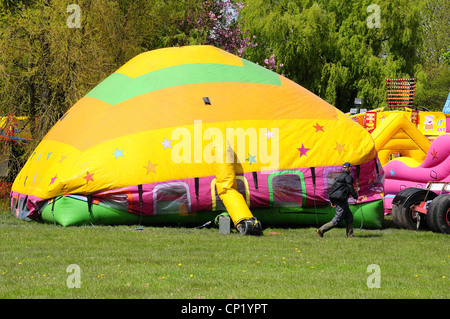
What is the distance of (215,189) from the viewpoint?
13570 millimetres

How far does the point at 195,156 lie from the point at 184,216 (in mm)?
1183

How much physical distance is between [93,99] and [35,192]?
7.71ft

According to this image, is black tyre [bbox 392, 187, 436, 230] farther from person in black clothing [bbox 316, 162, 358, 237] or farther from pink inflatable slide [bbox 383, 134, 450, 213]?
person in black clothing [bbox 316, 162, 358, 237]

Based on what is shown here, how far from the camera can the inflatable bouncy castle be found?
1336 centimetres

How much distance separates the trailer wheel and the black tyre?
855 millimetres

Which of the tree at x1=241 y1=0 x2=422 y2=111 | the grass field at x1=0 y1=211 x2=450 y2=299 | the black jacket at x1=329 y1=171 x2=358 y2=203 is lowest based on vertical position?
the grass field at x1=0 y1=211 x2=450 y2=299

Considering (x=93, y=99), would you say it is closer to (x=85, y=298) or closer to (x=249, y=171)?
(x=249, y=171)

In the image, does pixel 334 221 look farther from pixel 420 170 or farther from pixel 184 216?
pixel 420 170

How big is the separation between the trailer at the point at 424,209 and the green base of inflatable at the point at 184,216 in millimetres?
435

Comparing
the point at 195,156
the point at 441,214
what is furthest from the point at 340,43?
the point at 195,156

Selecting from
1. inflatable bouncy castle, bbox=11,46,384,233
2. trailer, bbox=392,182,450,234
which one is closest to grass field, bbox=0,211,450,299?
trailer, bbox=392,182,450,234

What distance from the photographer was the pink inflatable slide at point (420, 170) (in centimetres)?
1619

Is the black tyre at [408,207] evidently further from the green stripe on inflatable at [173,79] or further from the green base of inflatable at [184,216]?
the green stripe on inflatable at [173,79]

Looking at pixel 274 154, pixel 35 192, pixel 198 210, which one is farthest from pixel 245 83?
pixel 35 192
